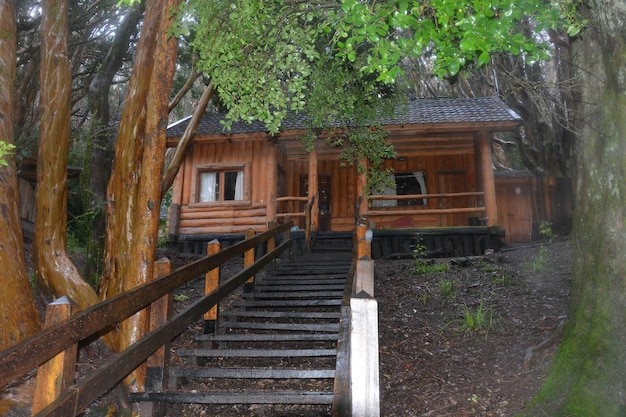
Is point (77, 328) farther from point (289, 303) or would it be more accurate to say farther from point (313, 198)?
point (313, 198)

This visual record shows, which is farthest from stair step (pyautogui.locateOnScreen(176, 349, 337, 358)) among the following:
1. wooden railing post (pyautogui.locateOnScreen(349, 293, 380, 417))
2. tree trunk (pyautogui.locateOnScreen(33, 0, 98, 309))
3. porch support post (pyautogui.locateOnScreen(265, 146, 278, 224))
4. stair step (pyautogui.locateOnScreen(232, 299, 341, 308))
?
porch support post (pyautogui.locateOnScreen(265, 146, 278, 224))

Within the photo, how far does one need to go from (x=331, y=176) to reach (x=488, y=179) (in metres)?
5.80

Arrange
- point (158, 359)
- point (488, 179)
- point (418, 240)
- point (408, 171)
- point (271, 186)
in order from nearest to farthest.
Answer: point (158, 359) < point (418, 240) < point (488, 179) < point (271, 186) < point (408, 171)

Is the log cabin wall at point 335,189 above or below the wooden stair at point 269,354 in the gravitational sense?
above

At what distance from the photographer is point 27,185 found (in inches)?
725

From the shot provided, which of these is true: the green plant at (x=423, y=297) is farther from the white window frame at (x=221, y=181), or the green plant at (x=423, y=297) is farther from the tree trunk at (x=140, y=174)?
the white window frame at (x=221, y=181)

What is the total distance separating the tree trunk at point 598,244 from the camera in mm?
3492

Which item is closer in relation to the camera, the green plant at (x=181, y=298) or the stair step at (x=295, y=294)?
the stair step at (x=295, y=294)

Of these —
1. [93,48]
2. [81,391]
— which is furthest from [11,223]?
[93,48]

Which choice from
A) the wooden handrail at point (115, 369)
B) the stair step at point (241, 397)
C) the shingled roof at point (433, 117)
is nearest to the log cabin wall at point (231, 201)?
the shingled roof at point (433, 117)

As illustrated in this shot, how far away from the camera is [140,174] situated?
17.4 ft

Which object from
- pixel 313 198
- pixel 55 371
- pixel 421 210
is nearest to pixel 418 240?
pixel 421 210

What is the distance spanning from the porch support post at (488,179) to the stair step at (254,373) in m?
10.1

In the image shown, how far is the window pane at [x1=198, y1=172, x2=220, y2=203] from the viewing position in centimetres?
1541
